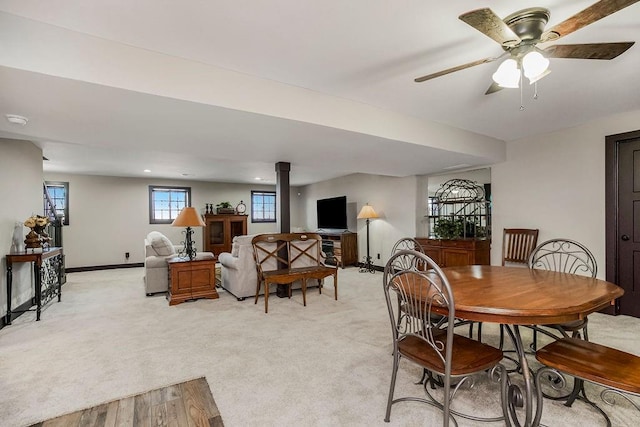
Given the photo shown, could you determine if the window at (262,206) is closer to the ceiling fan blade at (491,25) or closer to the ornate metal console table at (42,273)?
the ornate metal console table at (42,273)

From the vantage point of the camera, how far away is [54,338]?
9.64 feet

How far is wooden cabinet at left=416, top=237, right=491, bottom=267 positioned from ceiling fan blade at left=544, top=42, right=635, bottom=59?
3251mm

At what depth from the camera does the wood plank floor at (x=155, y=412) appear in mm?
1719

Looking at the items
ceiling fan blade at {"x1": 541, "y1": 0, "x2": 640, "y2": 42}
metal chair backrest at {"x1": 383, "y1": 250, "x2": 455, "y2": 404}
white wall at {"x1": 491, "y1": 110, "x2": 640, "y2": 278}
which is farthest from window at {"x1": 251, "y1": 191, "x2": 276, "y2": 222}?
ceiling fan blade at {"x1": 541, "y1": 0, "x2": 640, "y2": 42}

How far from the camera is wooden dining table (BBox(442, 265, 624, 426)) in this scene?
4.65 feet

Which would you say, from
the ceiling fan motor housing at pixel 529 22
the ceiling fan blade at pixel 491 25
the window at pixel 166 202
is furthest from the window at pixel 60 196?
the ceiling fan motor housing at pixel 529 22

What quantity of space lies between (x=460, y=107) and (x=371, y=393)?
9.13 ft

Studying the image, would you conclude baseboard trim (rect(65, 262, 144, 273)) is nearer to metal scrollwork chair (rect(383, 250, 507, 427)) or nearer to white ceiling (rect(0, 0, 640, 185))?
white ceiling (rect(0, 0, 640, 185))

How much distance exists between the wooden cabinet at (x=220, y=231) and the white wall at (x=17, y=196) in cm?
354

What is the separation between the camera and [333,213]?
780cm

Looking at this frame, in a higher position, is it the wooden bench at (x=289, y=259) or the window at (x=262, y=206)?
the window at (x=262, y=206)

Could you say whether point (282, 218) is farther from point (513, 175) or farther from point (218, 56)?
point (513, 175)

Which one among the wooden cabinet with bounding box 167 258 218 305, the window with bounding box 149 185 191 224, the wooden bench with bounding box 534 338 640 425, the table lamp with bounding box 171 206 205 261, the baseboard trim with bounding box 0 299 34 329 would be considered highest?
the window with bounding box 149 185 191 224

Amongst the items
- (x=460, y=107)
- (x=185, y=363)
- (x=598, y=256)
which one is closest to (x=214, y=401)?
(x=185, y=363)
